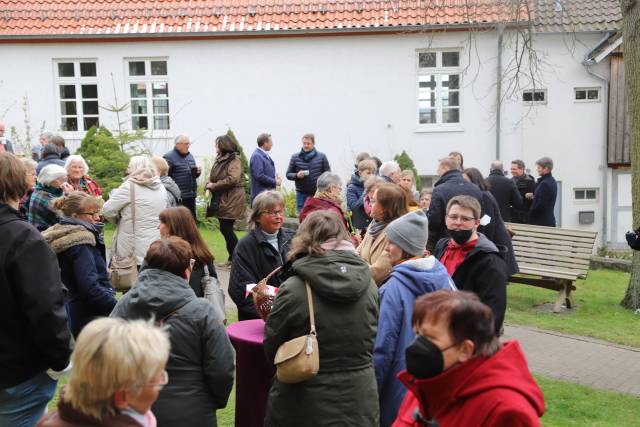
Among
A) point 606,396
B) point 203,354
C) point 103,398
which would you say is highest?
point 103,398

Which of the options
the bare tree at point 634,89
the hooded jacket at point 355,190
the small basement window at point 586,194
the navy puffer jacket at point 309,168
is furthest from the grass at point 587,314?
the small basement window at point 586,194

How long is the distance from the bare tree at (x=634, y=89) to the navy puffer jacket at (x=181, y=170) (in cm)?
666

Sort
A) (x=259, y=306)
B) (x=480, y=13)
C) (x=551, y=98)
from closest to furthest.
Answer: (x=259, y=306) < (x=480, y=13) < (x=551, y=98)

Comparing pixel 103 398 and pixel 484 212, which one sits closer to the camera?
pixel 103 398

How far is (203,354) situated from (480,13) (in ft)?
57.1

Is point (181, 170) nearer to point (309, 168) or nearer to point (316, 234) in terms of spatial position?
point (309, 168)

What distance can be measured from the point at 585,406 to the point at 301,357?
364 centimetres

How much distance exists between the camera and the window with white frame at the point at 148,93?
67.6 ft

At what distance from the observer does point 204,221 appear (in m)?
17.5

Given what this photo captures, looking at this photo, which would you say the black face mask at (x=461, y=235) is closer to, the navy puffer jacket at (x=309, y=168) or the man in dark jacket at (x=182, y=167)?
the man in dark jacket at (x=182, y=167)

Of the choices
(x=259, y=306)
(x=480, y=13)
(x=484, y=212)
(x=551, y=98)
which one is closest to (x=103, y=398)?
(x=259, y=306)

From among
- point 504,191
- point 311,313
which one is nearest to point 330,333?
point 311,313

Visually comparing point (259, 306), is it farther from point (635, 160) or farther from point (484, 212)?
point (635, 160)


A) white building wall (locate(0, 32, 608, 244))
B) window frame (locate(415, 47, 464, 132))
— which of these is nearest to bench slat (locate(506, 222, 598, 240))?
white building wall (locate(0, 32, 608, 244))
